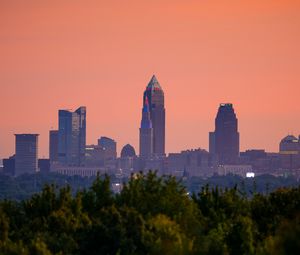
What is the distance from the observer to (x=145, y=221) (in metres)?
78.6

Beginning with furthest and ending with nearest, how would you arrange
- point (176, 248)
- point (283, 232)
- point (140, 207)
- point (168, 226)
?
point (140, 207) → point (168, 226) → point (176, 248) → point (283, 232)

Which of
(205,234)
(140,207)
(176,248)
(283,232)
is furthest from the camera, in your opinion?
(140,207)

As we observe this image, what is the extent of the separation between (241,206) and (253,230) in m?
10.2

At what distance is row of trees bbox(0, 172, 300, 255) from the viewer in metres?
71.2

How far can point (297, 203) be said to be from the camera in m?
89.9

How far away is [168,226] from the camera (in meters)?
73.1

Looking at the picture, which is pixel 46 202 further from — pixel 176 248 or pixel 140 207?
pixel 176 248

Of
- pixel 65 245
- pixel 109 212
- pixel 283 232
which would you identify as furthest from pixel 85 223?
pixel 283 232

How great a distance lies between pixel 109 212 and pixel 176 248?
53.2ft

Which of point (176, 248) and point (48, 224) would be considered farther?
point (48, 224)

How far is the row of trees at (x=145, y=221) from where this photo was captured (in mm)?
71250

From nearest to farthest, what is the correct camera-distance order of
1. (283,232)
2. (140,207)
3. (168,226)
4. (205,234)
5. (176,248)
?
(283,232)
(176,248)
(168,226)
(205,234)
(140,207)

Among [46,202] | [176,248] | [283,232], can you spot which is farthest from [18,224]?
[283,232]

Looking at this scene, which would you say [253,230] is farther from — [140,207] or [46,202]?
[46,202]
